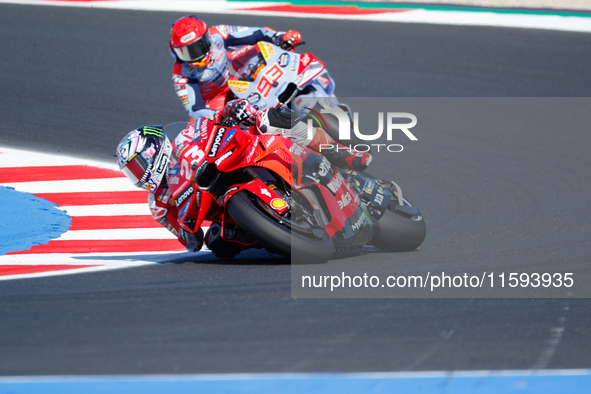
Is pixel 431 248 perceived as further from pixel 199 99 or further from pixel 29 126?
pixel 29 126

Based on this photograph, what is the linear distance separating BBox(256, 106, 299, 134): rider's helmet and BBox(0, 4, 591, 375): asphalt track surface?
2.76ft

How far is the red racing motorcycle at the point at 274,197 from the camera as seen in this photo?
4543mm

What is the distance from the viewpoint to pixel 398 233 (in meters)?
5.33

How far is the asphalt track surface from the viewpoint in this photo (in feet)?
10.8

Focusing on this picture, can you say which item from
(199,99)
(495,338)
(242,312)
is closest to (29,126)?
(199,99)

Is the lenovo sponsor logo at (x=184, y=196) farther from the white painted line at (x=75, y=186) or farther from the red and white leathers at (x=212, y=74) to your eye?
the white painted line at (x=75, y=186)

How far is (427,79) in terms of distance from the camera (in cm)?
1093

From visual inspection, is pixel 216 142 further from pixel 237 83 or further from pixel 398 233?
pixel 237 83

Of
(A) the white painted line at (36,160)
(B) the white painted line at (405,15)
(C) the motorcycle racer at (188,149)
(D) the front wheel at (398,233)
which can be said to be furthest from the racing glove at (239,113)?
(B) the white painted line at (405,15)

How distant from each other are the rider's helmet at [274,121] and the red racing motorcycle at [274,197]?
0.15 metres

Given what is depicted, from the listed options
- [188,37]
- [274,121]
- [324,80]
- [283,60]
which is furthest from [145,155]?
[324,80]

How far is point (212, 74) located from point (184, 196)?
2474 millimetres

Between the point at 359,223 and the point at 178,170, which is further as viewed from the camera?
the point at 359,223

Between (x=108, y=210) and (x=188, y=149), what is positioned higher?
(x=188, y=149)
